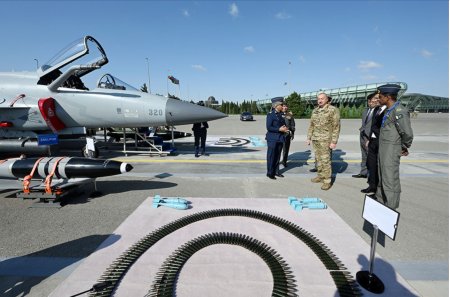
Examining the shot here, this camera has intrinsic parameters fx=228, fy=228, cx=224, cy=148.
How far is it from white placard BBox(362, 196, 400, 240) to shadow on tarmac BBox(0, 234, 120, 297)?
3.11m

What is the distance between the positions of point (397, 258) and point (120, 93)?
8036 millimetres

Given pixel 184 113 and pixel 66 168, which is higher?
pixel 184 113

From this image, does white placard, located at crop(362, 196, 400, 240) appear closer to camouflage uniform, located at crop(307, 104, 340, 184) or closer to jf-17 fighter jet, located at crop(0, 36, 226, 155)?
camouflage uniform, located at crop(307, 104, 340, 184)

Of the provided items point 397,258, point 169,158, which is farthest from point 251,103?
point 397,258

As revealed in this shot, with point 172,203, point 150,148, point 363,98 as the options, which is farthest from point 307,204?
point 363,98

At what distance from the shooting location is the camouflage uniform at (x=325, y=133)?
5.11 meters

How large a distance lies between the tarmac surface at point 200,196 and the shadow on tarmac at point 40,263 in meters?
0.01

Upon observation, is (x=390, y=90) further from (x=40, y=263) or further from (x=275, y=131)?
A: (x=40, y=263)

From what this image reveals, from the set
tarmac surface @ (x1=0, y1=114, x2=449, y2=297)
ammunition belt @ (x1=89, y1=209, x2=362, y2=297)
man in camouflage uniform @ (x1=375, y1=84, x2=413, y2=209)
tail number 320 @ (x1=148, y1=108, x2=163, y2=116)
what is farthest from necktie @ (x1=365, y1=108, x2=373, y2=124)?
tail number 320 @ (x1=148, y1=108, x2=163, y2=116)

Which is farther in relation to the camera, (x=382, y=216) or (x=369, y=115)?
(x=369, y=115)

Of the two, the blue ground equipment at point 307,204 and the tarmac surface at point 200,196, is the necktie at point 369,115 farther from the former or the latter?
the blue ground equipment at point 307,204

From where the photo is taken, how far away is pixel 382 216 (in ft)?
6.71

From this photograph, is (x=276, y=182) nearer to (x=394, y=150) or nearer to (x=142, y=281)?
(x=394, y=150)

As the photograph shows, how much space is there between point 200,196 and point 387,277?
10.9 feet
